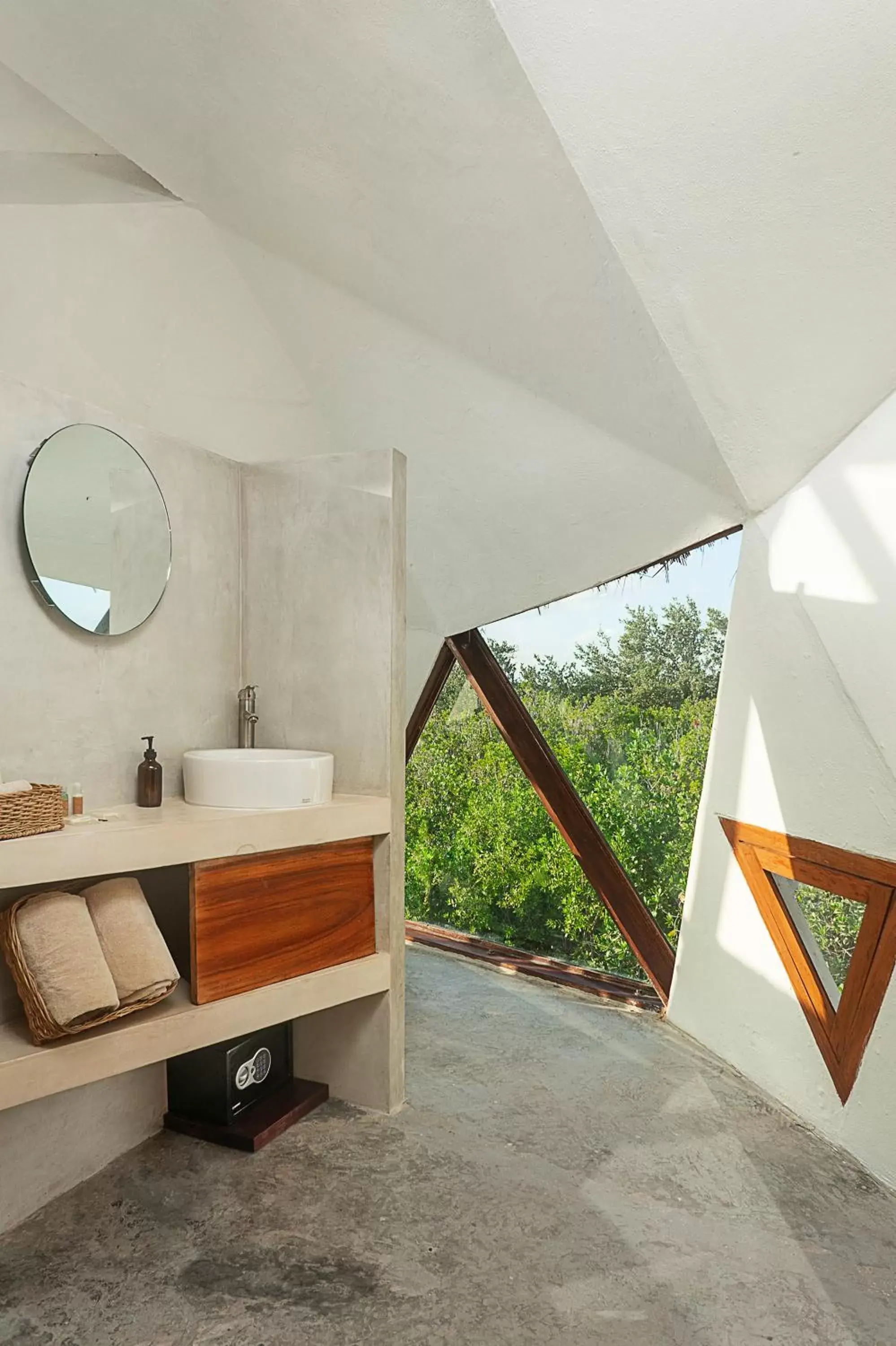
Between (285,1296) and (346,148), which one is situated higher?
(346,148)

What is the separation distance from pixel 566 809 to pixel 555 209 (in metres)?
2.44

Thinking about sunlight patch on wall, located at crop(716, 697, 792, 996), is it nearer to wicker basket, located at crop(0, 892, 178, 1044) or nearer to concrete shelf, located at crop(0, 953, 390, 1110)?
concrete shelf, located at crop(0, 953, 390, 1110)

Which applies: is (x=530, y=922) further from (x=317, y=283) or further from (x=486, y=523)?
(x=317, y=283)

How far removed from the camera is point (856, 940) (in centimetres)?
255

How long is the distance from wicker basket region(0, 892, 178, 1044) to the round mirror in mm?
771

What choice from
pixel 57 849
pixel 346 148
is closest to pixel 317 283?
pixel 346 148

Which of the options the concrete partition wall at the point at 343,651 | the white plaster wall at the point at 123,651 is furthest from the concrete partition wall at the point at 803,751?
the white plaster wall at the point at 123,651

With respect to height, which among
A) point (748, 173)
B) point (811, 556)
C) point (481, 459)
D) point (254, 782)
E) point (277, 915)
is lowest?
point (277, 915)

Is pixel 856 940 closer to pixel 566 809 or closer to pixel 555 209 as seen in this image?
pixel 566 809

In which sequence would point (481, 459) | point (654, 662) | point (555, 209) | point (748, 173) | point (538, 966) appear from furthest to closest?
point (538, 966) < point (654, 662) < point (481, 459) < point (555, 209) < point (748, 173)

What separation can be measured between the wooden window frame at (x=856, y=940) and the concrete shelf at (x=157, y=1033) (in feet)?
4.34

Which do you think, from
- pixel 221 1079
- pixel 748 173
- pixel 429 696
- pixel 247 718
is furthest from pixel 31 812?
pixel 429 696

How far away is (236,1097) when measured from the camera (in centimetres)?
258

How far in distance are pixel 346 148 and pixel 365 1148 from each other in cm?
273
